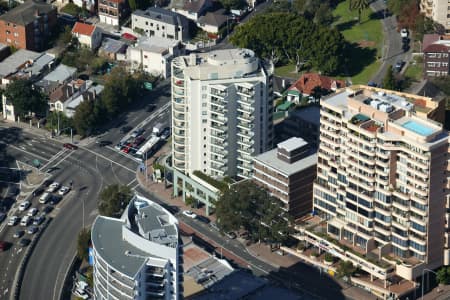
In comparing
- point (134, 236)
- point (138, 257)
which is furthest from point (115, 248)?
point (138, 257)

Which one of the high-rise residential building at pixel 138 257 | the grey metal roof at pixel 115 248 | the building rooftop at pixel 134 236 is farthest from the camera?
the building rooftop at pixel 134 236

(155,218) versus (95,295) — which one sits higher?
(155,218)

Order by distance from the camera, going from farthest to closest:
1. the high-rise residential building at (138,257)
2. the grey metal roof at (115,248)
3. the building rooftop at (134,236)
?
the building rooftop at (134,236)
the grey metal roof at (115,248)
the high-rise residential building at (138,257)

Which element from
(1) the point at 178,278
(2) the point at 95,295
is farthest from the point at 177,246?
(2) the point at 95,295

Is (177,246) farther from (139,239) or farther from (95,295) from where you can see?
(95,295)

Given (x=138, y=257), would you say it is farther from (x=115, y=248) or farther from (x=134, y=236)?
(x=115, y=248)

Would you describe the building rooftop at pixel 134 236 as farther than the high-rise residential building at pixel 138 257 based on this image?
Yes
